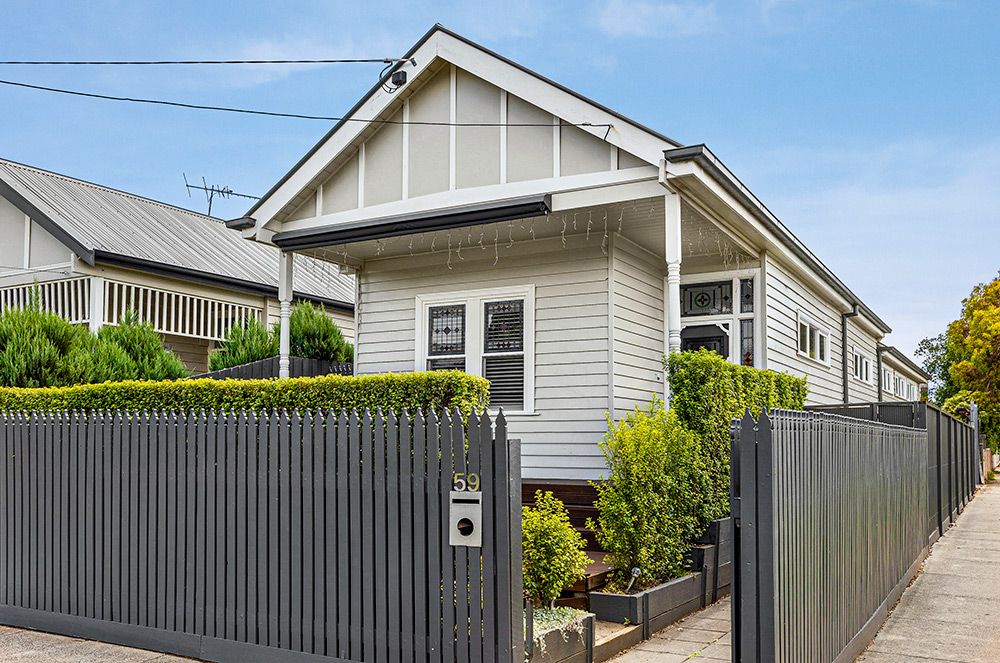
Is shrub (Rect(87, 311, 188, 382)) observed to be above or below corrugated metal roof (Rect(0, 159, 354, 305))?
below

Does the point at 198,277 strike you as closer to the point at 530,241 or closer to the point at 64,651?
the point at 530,241

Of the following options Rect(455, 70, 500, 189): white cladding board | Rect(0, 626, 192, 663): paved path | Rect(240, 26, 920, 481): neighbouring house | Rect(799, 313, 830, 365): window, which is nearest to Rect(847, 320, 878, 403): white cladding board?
Rect(799, 313, 830, 365): window

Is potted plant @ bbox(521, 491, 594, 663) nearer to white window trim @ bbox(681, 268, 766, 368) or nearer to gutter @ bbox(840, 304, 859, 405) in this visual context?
white window trim @ bbox(681, 268, 766, 368)

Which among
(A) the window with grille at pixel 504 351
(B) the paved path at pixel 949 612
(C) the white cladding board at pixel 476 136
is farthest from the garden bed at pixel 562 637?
(C) the white cladding board at pixel 476 136

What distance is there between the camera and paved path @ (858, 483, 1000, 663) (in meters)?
6.43

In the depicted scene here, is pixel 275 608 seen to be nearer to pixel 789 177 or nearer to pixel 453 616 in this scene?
pixel 453 616

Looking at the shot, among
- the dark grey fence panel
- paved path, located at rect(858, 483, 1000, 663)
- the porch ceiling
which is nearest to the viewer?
paved path, located at rect(858, 483, 1000, 663)

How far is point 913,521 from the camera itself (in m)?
9.22

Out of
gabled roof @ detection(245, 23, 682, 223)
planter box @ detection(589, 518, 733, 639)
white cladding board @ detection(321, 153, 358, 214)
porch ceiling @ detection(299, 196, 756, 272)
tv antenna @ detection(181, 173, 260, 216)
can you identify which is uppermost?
tv antenna @ detection(181, 173, 260, 216)

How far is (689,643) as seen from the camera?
255 inches

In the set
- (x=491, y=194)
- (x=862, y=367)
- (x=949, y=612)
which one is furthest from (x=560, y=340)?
(x=862, y=367)

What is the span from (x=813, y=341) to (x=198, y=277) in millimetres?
11323

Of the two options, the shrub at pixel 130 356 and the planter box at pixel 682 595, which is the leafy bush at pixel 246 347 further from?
the planter box at pixel 682 595

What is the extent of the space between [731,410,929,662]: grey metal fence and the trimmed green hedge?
9.09ft
